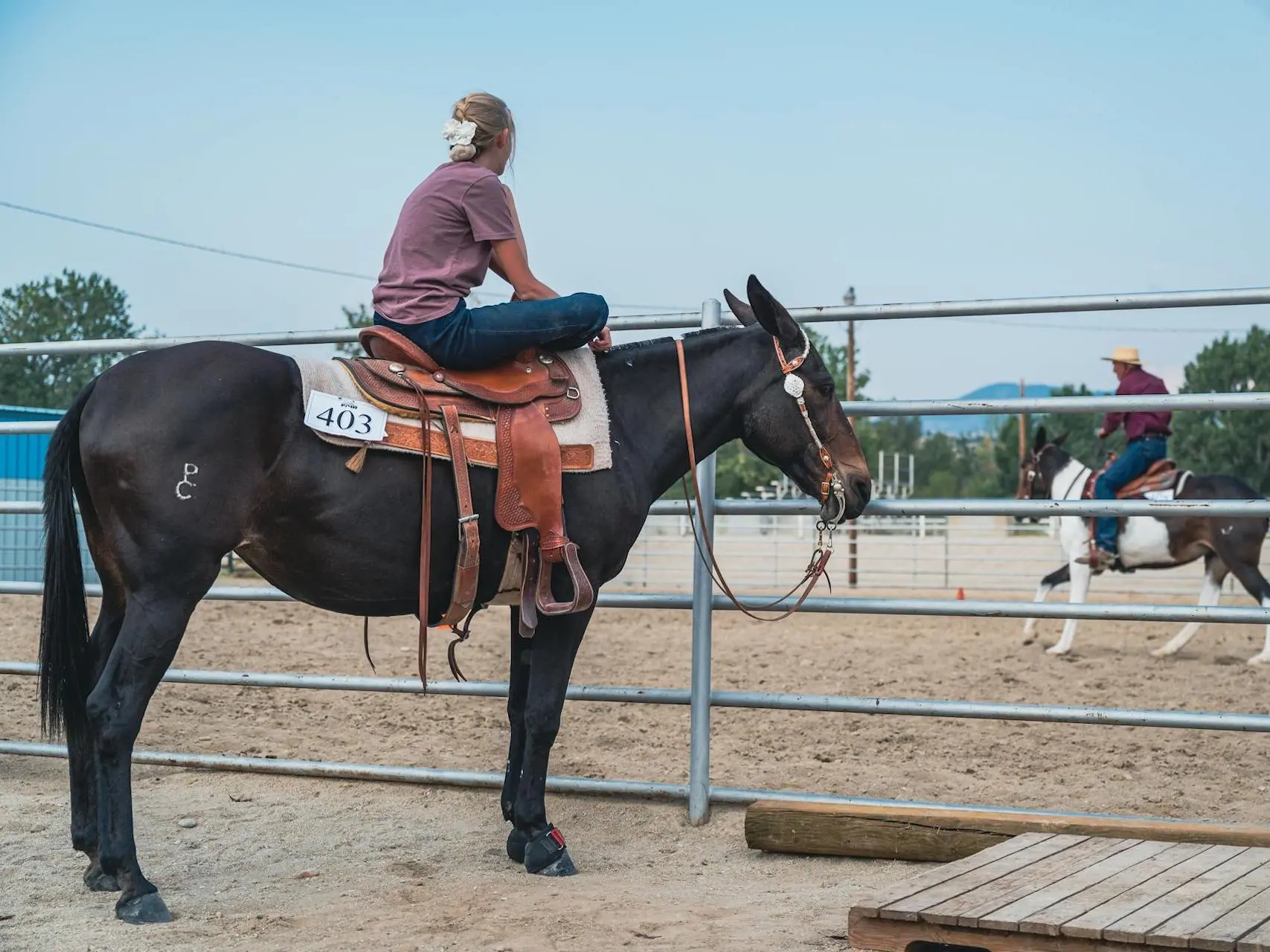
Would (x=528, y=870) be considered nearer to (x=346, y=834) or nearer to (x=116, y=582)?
(x=346, y=834)

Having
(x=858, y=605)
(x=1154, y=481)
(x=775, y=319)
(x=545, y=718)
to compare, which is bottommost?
(x=545, y=718)

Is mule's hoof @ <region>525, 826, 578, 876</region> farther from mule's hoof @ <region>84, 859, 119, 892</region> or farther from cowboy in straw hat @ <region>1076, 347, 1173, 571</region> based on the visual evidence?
cowboy in straw hat @ <region>1076, 347, 1173, 571</region>

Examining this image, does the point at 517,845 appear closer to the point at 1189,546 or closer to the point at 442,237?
the point at 442,237

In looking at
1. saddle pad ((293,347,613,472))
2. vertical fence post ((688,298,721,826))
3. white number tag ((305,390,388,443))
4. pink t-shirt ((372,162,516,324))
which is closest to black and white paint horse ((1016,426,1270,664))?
vertical fence post ((688,298,721,826))

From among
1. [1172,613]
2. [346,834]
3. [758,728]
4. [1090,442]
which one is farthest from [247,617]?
[1090,442]

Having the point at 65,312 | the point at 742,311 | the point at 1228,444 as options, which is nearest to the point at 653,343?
the point at 742,311

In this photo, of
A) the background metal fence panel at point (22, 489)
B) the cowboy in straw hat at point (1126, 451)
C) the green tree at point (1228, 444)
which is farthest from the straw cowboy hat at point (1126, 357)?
the green tree at point (1228, 444)

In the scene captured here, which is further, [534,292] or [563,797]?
[563,797]

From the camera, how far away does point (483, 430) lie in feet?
11.7

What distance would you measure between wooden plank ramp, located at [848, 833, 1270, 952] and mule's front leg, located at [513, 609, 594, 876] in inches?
45.1

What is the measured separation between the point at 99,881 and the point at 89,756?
1.29ft

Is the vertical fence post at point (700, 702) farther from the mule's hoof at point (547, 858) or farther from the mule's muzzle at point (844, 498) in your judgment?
the mule's hoof at point (547, 858)

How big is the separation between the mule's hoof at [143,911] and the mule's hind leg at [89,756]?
0.42 metres

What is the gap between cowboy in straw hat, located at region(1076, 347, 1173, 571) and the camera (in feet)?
32.2
